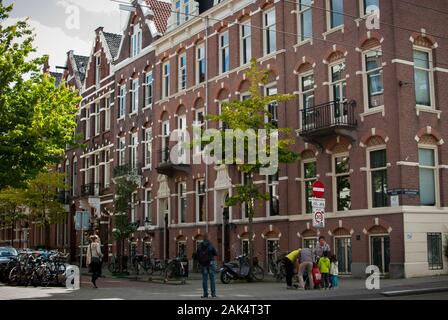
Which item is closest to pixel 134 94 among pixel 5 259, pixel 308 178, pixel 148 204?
pixel 148 204

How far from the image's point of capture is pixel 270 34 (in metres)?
32.3

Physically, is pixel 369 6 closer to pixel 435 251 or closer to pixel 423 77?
pixel 423 77

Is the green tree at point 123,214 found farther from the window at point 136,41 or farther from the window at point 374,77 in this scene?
the window at point 136,41

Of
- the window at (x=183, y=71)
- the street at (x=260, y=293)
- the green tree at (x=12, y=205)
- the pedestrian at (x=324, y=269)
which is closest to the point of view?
the street at (x=260, y=293)

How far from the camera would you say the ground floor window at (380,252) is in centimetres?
2480

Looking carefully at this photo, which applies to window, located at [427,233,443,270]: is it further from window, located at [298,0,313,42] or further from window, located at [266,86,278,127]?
window, located at [298,0,313,42]

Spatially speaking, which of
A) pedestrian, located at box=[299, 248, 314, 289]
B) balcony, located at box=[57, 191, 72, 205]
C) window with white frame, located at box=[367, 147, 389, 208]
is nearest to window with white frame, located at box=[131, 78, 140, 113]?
balcony, located at box=[57, 191, 72, 205]

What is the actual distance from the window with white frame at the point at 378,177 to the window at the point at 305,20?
6.89 meters

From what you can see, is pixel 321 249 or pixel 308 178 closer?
pixel 321 249

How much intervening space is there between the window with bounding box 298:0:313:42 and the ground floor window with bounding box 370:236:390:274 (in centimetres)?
999

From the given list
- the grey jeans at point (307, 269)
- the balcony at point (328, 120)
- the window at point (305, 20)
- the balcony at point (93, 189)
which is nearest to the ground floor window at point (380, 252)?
the balcony at point (328, 120)

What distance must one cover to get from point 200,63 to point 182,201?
8.41 m
